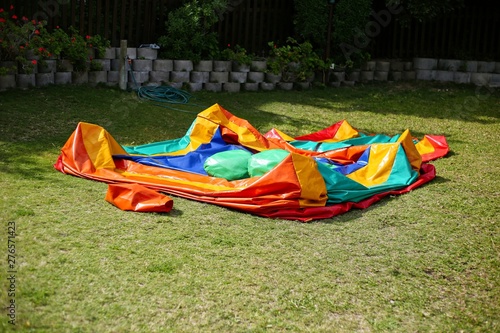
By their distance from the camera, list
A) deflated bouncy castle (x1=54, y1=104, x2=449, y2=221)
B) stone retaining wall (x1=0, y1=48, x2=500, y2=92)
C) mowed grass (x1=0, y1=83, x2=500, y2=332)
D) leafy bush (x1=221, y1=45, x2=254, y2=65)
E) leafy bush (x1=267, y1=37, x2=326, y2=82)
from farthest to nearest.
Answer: leafy bush (x1=267, y1=37, x2=326, y2=82)
leafy bush (x1=221, y1=45, x2=254, y2=65)
stone retaining wall (x1=0, y1=48, x2=500, y2=92)
deflated bouncy castle (x1=54, y1=104, x2=449, y2=221)
mowed grass (x1=0, y1=83, x2=500, y2=332)

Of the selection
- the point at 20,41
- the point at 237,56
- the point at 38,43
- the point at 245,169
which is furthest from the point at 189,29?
the point at 245,169

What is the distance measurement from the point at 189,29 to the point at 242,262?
7.43 metres

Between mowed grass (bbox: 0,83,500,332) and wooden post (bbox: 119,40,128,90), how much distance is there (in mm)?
3169

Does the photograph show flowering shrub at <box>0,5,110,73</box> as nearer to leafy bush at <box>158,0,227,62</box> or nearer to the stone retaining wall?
the stone retaining wall

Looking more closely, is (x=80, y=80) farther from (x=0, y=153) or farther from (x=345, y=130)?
(x=345, y=130)

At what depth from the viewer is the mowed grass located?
377 centimetres

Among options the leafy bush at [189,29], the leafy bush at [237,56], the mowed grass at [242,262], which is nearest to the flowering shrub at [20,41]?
the mowed grass at [242,262]

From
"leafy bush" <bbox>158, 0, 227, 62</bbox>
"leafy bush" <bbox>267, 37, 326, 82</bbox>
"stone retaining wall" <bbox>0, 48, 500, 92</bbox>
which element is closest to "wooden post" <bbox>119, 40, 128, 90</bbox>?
"stone retaining wall" <bbox>0, 48, 500, 92</bbox>

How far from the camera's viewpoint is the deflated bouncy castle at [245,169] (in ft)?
18.4

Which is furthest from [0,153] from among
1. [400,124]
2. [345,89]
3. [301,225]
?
[345,89]

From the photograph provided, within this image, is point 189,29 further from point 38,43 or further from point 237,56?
point 38,43

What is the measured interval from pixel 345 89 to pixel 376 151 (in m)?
6.04

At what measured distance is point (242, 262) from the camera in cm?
450

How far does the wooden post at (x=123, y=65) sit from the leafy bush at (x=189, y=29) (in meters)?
1.01
